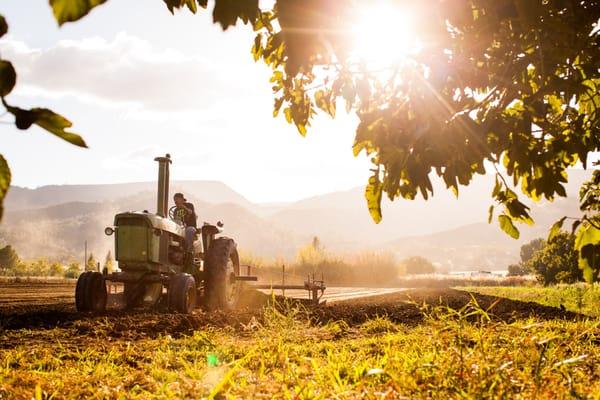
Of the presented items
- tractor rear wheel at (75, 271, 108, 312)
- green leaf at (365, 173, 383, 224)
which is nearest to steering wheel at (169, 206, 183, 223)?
tractor rear wheel at (75, 271, 108, 312)

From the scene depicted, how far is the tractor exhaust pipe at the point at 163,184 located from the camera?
9.64 metres

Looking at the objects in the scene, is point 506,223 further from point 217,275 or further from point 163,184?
point 163,184

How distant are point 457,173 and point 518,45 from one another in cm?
90

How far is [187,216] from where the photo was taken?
10.0 meters

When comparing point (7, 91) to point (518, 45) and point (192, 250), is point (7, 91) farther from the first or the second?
point (192, 250)

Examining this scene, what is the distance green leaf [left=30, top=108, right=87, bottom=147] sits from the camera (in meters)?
0.82

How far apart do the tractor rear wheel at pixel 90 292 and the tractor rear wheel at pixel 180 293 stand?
1.21m

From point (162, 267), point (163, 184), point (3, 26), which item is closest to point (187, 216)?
point (163, 184)

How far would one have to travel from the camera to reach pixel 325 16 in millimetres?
1239

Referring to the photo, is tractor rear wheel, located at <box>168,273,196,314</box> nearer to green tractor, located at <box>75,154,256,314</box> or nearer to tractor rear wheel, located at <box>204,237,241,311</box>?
green tractor, located at <box>75,154,256,314</box>

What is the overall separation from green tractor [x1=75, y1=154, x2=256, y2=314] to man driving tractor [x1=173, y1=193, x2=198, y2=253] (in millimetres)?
110

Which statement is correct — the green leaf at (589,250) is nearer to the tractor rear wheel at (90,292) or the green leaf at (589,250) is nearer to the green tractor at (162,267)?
the green tractor at (162,267)

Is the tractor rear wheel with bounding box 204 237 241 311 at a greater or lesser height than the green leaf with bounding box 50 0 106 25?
lesser

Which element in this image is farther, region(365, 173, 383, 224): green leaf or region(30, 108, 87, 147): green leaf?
region(365, 173, 383, 224): green leaf
